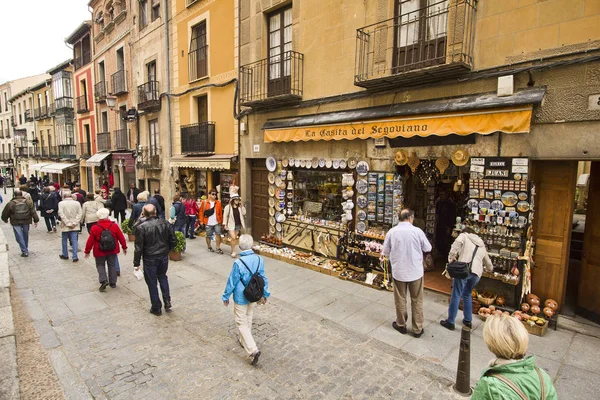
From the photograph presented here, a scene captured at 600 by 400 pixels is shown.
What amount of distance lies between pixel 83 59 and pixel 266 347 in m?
27.2

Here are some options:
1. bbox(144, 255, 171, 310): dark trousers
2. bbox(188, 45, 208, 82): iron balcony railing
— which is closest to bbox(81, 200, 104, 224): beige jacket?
bbox(144, 255, 171, 310): dark trousers

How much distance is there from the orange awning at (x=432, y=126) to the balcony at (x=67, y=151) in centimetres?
2509

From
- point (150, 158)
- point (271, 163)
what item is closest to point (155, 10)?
point (150, 158)

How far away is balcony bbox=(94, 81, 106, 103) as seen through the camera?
2082 centimetres

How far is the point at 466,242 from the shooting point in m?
5.17

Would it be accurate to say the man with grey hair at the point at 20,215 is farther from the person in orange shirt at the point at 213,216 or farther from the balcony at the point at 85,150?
the balcony at the point at 85,150

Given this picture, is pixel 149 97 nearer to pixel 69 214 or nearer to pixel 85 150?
pixel 69 214

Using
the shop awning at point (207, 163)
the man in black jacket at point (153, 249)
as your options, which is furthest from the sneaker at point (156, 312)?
the shop awning at point (207, 163)

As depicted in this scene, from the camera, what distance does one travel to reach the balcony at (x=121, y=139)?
60.9ft

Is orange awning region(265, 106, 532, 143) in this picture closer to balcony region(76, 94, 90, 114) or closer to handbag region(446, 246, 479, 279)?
handbag region(446, 246, 479, 279)

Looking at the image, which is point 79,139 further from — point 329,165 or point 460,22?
point 460,22

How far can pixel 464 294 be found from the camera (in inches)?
209

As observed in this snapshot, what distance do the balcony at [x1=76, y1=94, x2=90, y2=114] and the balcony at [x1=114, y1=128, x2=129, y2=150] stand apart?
641 centimetres

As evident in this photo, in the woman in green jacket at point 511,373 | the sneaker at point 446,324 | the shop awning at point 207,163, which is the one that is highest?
the shop awning at point 207,163
